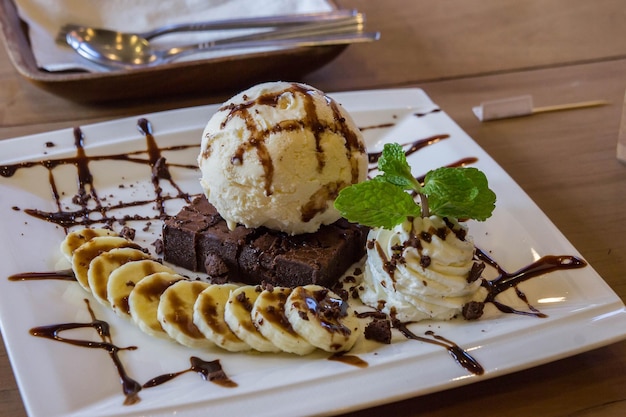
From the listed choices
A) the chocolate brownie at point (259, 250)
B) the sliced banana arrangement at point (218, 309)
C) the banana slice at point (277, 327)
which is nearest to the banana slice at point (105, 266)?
the sliced banana arrangement at point (218, 309)

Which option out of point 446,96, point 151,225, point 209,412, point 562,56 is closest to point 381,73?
point 446,96

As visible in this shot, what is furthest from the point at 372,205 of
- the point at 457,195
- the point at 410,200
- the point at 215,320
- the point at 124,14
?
the point at 124,14

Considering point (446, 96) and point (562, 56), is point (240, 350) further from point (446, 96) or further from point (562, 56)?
point (562, 56)

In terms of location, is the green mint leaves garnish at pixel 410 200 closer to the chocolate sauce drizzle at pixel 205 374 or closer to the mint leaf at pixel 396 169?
the mint leaf at pixel 396 169

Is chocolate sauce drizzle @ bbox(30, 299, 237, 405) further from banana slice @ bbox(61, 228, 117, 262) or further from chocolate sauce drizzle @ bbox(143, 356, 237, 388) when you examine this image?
banana slice @ bbox(61, 228, 117, 262)

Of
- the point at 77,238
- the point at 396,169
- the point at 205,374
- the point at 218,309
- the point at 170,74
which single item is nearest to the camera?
the point at 205,374

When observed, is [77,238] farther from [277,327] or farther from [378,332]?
[378,332]
